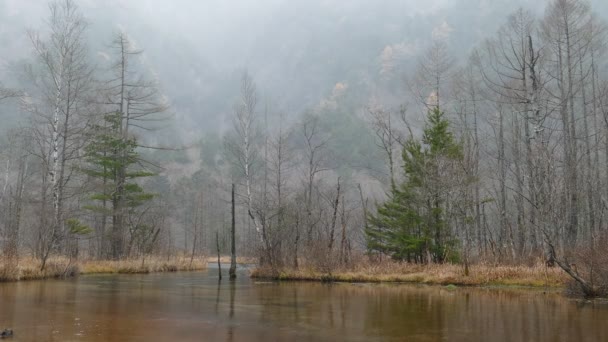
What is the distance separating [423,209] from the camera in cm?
2434

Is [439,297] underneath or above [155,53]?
underneath

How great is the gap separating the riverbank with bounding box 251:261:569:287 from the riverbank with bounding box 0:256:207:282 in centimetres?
847

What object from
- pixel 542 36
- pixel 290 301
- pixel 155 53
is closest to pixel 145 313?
pixel 290 301

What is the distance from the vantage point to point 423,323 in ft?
29.9

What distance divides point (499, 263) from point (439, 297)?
6.82 metres

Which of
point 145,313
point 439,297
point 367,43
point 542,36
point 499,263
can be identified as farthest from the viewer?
point 367,43

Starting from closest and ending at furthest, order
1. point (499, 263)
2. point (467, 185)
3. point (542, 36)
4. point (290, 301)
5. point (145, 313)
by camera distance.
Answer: point (145, 313) < point (290, 301) < point (499, 263) < point (467, 185) < point (542, 36)

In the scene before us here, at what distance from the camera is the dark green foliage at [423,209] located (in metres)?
23.1

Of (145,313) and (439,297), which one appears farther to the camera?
(439,297)

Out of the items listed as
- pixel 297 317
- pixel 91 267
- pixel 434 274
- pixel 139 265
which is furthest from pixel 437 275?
pixel 91 267

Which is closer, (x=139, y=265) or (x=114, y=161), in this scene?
(x=139, y=265)

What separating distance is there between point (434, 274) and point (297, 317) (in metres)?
11.7

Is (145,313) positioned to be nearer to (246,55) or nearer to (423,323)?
(423,323)

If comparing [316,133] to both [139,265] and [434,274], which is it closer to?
[139,265]
